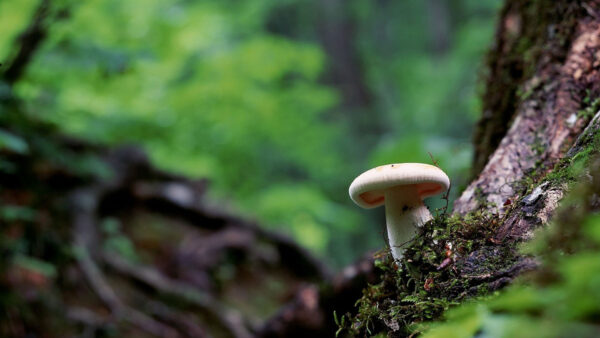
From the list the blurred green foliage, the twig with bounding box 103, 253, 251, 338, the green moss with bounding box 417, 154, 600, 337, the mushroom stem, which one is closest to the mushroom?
the mushroom stem

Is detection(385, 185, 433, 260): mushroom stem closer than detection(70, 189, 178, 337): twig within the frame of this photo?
Yes

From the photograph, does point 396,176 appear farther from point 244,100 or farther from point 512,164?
point 244,100

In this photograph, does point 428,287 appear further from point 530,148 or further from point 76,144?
point 76,144

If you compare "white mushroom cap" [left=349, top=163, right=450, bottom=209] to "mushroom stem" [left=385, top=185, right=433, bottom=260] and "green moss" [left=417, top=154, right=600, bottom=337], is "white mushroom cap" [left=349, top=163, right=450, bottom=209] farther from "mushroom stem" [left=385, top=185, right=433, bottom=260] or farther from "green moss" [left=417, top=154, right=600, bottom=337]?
"green moss" [left=417, top=154, right=600, bottom=337]

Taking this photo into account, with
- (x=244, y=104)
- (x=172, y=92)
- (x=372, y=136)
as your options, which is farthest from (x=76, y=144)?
(x=372, y=136)

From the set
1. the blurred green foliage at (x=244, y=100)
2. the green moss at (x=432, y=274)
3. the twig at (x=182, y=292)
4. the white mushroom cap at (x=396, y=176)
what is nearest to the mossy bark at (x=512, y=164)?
the green moss at (x=432, y=274)

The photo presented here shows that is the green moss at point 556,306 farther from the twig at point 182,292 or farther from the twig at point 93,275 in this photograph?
the twig at point 182,292
